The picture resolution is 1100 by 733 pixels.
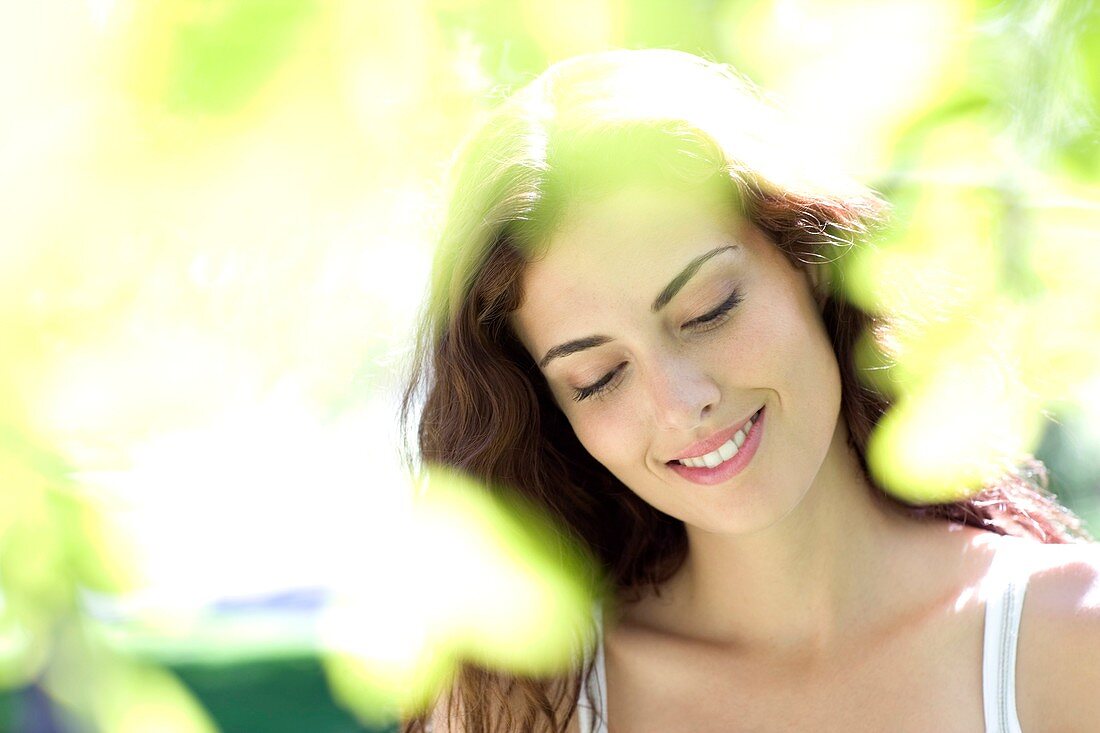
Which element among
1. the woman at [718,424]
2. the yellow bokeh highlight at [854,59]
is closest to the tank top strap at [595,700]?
the woman at [718,424]

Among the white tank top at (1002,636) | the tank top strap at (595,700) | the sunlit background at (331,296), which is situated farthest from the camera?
the tank top strap at (595,700)

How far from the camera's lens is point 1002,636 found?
1.72 m

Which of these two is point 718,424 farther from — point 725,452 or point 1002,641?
point 1002,641

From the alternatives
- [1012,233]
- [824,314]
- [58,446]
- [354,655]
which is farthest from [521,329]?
[354,655]

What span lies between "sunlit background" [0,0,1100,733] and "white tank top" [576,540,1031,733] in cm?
20

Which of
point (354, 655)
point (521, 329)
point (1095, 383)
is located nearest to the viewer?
point (521, 329)

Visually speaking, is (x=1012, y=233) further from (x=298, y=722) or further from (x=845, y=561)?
(x=298, y=722)

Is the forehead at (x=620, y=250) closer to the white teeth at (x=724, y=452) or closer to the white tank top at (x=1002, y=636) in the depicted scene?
the white teeth at (x=724, y=452)

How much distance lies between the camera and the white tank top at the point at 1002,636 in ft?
5.54

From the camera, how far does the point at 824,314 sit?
5.86 feet

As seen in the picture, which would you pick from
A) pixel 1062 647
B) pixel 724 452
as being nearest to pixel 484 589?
pixel 724 452

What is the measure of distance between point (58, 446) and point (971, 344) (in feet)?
5.07

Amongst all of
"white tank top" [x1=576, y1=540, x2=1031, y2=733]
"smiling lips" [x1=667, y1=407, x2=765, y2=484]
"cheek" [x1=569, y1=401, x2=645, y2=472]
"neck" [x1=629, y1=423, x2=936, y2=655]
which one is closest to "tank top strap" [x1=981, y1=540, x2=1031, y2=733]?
"white tank top" [x1=576, y1=540, x2=1031, y2=733]

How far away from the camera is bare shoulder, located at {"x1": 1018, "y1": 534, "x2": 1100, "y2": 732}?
166 cm
